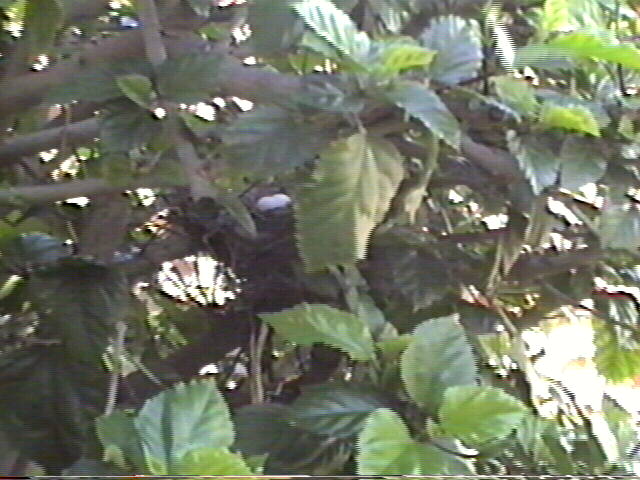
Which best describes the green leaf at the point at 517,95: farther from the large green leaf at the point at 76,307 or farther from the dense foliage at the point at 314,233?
the large green leaf at the point at 76,307

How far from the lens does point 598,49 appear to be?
373 millimetres

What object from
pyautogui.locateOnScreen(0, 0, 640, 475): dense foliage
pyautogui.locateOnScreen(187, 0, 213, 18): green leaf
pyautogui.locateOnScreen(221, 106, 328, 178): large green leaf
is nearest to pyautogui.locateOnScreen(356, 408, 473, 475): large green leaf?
pyautogui.locateOnScreen(0, 0, 640, 475): dense foliage

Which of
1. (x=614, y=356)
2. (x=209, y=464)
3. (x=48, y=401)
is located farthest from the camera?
(x=614, y=356)

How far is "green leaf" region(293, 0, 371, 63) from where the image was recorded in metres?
0.34

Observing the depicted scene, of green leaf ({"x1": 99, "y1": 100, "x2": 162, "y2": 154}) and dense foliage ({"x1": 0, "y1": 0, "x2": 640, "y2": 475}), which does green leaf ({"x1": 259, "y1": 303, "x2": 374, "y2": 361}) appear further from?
green leaf ({"x1": 99, "y1": 100, "x2": 162, "y2": 154})

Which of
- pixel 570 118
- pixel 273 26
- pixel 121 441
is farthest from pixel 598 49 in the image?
pixel 121 441

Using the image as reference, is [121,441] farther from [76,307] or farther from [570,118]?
[570,118]

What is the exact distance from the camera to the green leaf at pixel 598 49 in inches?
14.6

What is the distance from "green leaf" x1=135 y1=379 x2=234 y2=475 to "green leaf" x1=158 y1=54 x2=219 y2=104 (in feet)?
0.44

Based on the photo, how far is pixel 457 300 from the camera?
475 mm

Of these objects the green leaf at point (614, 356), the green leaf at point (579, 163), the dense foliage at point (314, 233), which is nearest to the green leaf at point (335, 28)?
the dense foliage at point (314, 233)

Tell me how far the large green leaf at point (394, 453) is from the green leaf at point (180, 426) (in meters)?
0.05

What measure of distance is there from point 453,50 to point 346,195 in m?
0.08

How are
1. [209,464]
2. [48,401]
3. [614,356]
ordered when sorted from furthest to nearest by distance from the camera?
[614,356], [48,401], [209,464]
